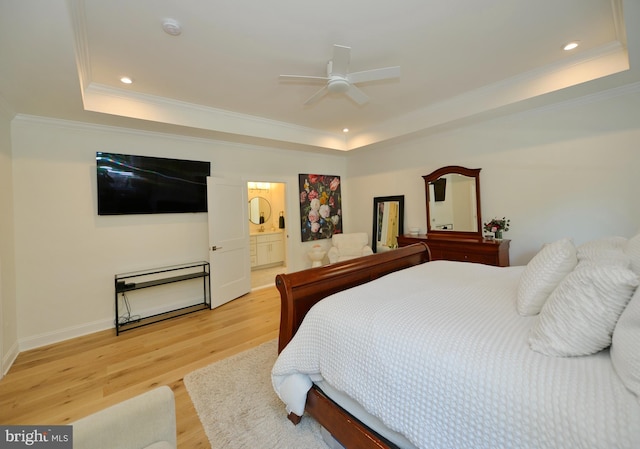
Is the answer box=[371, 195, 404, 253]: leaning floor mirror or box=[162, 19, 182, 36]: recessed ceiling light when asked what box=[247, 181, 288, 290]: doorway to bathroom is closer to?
box=[371, 195, 404, 253]: leaning floor mirror

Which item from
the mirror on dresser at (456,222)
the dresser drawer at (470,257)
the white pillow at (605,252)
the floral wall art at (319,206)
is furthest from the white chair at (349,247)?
the white pillow at (605,252)

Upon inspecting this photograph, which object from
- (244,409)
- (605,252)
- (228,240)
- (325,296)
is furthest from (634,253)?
(228,240)

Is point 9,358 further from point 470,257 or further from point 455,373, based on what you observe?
point 470,257

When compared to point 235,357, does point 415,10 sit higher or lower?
higher

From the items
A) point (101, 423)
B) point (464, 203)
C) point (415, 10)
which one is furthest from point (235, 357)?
point (464, 203)

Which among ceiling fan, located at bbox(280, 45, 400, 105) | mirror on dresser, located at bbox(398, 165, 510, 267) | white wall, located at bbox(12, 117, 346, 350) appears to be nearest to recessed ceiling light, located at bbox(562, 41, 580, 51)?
mirror on dresser, located at bbox(398, 165, 510, 267)

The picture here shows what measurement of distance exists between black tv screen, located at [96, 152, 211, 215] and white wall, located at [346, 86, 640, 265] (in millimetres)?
3686

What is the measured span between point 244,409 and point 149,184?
3028mm

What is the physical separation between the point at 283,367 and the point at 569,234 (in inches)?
141

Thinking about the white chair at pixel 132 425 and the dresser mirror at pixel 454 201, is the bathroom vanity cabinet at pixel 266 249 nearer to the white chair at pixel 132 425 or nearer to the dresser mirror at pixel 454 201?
the dresser mirror at pixel 454 201

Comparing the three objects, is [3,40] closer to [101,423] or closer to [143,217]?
[143,217]

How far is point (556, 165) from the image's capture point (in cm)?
311

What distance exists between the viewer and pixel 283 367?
1.54m

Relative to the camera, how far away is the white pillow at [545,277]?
1.31 m
